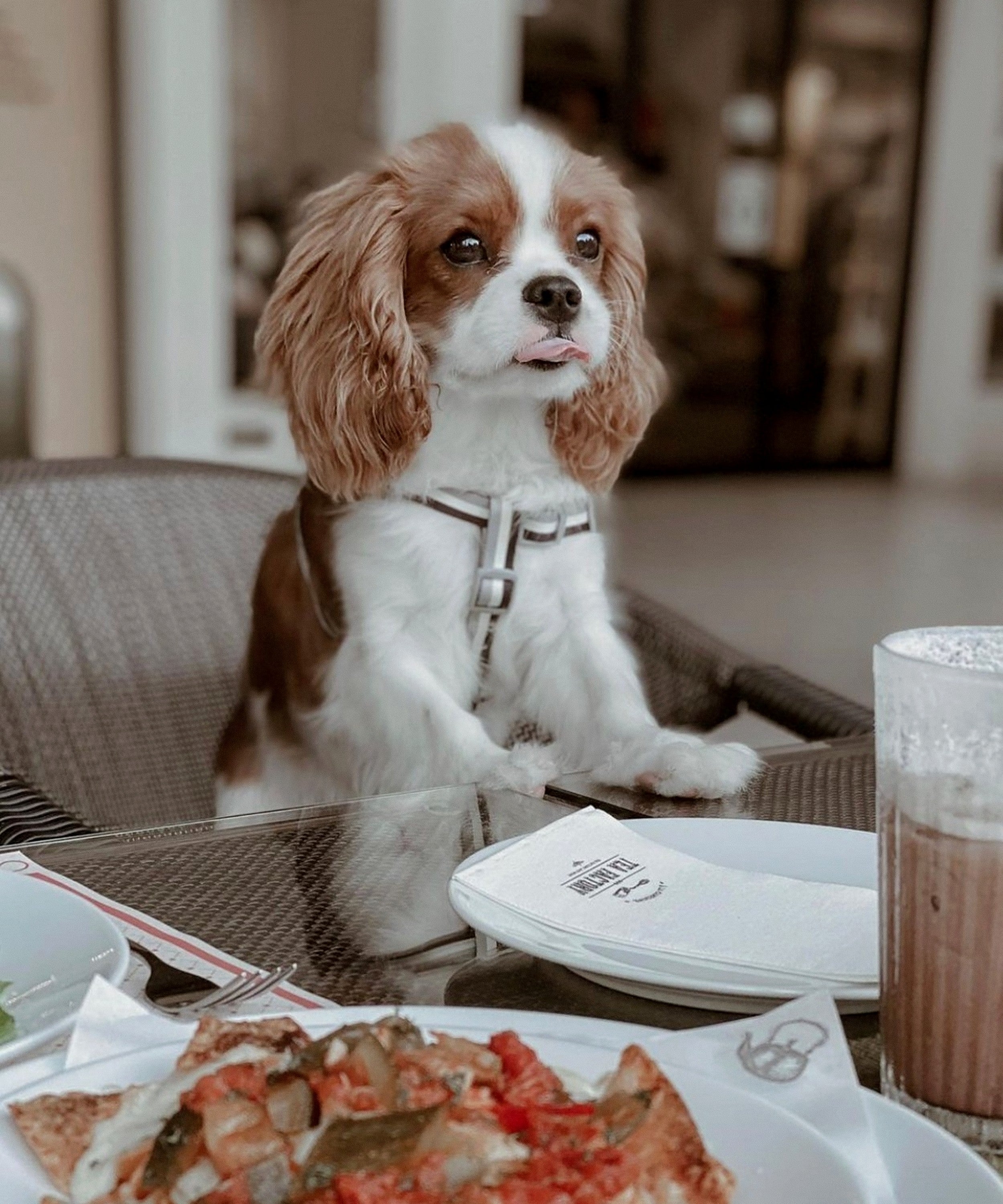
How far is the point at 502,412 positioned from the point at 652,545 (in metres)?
4.37

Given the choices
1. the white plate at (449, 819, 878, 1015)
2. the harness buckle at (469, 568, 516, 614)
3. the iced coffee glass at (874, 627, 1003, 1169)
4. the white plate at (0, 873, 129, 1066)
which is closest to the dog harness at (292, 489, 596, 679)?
the harness buckle at (469, 568, 516, 614)

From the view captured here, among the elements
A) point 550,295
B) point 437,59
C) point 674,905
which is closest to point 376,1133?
point 674,905

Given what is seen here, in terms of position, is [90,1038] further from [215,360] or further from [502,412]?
[215,360]

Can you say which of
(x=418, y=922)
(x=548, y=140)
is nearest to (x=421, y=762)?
(x=548, y=140)

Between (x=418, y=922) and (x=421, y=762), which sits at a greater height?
(x=418, y=922)

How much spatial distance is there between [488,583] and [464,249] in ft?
1.07

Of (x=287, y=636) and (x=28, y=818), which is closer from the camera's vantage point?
(x=28, y=818)

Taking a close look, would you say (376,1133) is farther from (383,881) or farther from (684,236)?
(684,236)

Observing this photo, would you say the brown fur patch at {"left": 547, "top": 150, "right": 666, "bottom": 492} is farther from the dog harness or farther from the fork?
the fork

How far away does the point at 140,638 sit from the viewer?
1780 mm

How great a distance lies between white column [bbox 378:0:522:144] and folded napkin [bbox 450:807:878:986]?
3548mm

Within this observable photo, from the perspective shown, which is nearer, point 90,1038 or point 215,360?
point 90,1038

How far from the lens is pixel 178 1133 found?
45 centimetres

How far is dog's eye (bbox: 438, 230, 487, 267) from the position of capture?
1.46 metres
